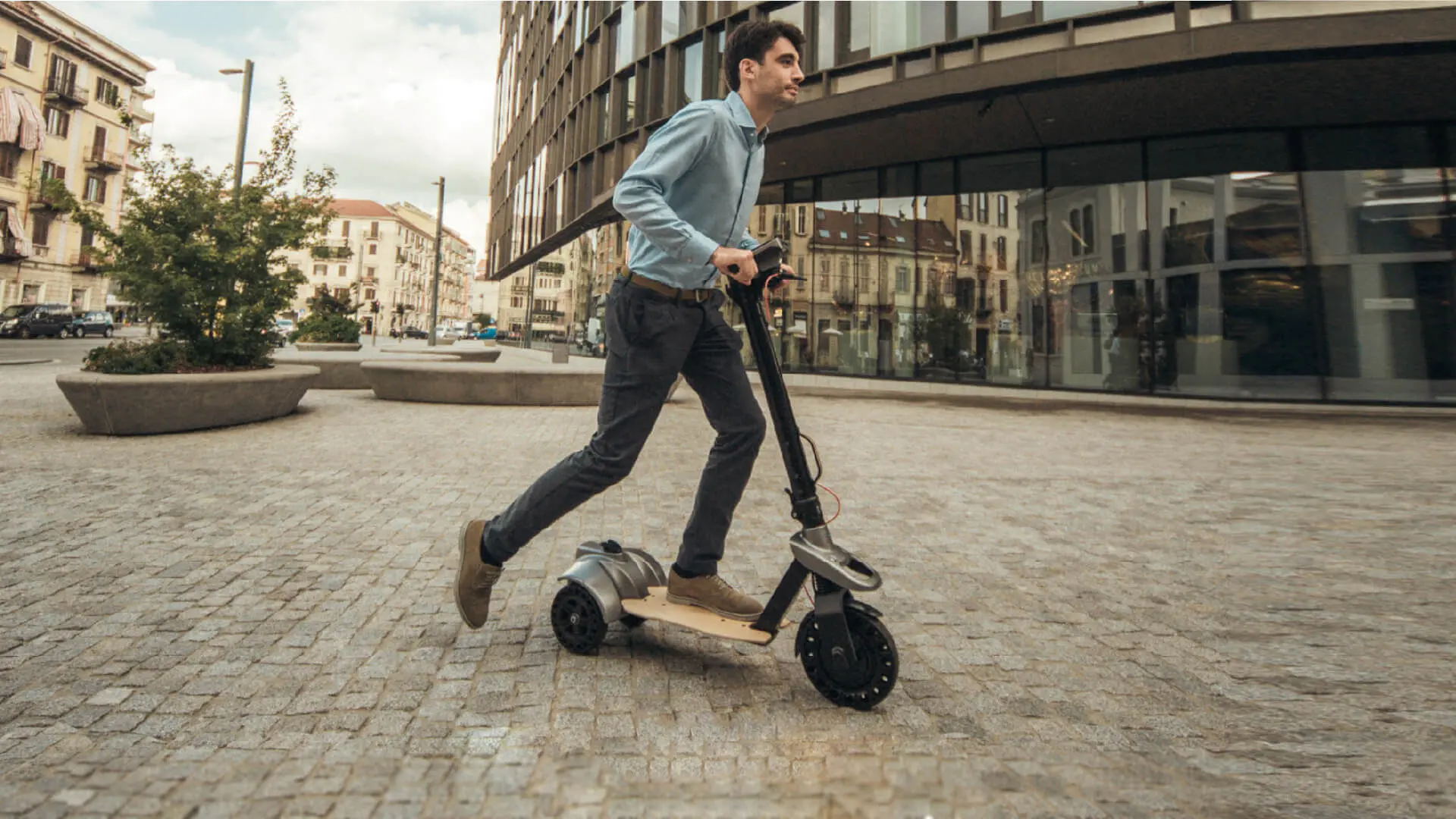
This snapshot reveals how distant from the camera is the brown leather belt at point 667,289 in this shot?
239 centimetres

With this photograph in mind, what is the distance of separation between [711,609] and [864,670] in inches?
22.9

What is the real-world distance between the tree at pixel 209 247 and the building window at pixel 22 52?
174ft

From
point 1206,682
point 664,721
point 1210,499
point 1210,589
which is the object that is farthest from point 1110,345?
point 664,721

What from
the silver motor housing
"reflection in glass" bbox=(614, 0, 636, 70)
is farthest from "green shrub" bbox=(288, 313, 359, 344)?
the silver motor housing

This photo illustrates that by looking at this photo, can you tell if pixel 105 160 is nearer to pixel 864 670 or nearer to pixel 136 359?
pixel 136 359

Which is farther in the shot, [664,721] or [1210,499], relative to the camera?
[1210,499]

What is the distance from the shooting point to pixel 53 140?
47250mm

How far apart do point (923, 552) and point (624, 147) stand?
22.7 metres

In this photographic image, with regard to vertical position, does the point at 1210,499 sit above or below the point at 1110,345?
below

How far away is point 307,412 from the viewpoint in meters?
9.84

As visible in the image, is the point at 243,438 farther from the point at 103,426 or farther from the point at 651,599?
the point at 651,599

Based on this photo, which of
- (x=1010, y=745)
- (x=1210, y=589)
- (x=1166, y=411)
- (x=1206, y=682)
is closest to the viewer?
(x=1010, y=745)

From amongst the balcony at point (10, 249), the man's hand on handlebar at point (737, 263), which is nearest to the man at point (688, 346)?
the man's hand on handlebar at point (737, 263)

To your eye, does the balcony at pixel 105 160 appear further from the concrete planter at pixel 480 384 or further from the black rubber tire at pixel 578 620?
the black rubber tire at pixel 578 620
